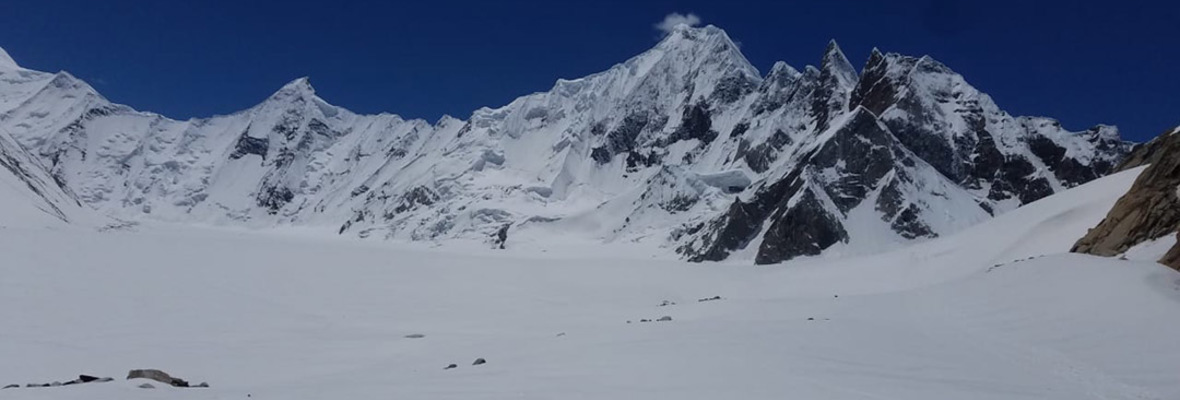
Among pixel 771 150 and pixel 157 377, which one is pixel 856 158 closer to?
pixel 771 150

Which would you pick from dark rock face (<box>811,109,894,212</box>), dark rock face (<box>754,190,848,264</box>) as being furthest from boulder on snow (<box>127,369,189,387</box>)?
dark rock face (<box>811,109,894,212</box>)

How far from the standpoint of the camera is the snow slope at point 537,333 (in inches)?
534

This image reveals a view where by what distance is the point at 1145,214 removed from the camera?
1401 inches

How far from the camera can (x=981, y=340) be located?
2219cm

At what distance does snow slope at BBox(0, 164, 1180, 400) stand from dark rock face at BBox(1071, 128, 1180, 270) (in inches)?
287

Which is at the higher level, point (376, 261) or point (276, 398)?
point (376, 261)

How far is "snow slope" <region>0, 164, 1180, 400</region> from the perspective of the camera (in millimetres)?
13570

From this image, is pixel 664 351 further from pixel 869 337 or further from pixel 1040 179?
pixel 1040 179

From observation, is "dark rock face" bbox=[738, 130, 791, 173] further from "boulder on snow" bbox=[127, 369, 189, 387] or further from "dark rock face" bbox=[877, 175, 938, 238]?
"boulder on snow" bbox=[127, 369, 189, 387]

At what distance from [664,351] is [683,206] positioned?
18178cm

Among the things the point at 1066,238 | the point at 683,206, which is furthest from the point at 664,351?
the point at 683,206

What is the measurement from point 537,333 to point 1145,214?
98.0ft

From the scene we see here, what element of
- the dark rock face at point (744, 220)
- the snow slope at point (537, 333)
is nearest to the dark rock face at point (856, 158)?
the dark rock face at point (744, 220)

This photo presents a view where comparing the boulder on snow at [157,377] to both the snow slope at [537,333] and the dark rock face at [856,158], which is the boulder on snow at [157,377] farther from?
the dark rock face at [856,158]
